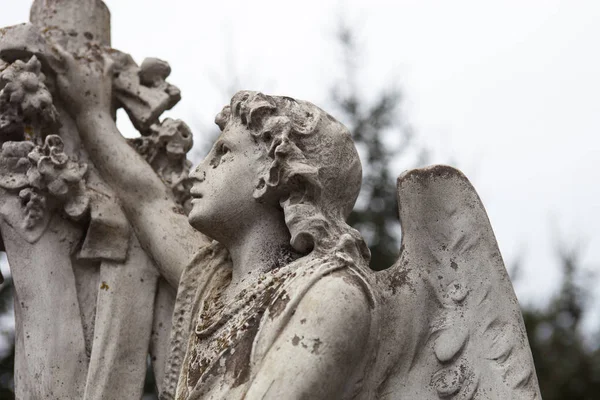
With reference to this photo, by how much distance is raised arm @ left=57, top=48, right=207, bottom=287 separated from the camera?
15.5 ft

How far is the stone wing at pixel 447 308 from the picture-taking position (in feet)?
13.0

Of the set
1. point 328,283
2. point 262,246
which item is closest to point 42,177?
point 262,246

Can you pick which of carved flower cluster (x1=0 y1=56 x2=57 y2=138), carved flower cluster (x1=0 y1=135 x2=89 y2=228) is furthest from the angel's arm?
carved flower cluster (x1=0 y1=56 x2=57 y2=138)

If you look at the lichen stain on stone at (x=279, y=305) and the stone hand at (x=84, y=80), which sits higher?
the stone hand at (x=84, y=80)

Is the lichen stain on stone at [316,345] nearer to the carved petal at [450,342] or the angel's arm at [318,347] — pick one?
the angel's arm at [318,347]

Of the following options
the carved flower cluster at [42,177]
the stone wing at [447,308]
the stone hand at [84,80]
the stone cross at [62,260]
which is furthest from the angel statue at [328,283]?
the stone hand at [84,80]

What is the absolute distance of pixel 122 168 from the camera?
189 inches

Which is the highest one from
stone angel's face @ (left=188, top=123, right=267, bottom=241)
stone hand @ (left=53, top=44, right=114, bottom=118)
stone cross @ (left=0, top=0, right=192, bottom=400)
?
stone hand @ (left=53, top=44, right=114, bottom=118)

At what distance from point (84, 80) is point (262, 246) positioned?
1285 millimetres

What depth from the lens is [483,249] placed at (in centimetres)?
410

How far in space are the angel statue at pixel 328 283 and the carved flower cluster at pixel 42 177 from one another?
61 centimetres

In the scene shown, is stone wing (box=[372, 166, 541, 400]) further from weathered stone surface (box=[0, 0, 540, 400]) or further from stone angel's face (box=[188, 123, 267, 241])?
stone angel's face (box=[188, 123, 267, 241])

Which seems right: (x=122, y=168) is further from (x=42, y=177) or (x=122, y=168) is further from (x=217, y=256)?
(x=217, y=256)

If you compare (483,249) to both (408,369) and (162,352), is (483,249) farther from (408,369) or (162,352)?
(162,352)
